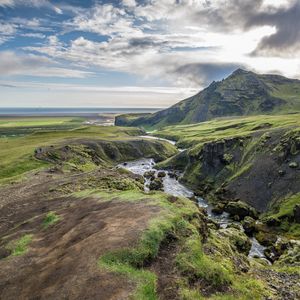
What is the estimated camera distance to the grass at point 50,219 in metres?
43.0

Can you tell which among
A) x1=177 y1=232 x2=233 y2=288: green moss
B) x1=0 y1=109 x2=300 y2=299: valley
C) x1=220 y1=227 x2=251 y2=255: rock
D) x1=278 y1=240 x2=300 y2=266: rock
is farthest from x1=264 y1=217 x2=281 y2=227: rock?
x1=177 y1=232 x2=233 y2=288: green moss

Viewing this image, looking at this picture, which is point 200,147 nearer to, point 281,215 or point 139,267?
point 281,215

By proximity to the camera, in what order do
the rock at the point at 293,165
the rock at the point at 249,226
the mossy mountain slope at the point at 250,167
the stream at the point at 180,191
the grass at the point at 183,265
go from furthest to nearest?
the rock at the point at 293,165 < the mossy mountain slope at the point at 250,167 < the rock at the point at 249,226 < the stream at the point at 180,191 < the grass at the point at 183,265

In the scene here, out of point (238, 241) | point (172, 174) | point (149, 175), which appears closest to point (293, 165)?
point (238, 241)

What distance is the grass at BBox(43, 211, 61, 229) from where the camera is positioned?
1691 inches

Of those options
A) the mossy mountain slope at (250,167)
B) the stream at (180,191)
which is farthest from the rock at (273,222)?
the mossy mountain slope at (250,167)

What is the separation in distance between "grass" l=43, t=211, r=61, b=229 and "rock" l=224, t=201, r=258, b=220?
4815cm

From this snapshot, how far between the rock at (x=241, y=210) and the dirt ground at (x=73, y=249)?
4341 centimetres

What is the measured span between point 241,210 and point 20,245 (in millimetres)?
57682

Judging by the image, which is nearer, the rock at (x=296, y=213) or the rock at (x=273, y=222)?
the rock at (x=296, y=213)

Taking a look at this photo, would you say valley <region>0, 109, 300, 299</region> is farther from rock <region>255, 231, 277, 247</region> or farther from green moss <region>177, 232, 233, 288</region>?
rock <region>255, 231, 277, 247</region>

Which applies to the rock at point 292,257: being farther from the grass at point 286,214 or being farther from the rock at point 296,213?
the rock at point 296,213

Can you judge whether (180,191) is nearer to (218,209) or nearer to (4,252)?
(218,209)

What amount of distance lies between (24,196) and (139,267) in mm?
46858
